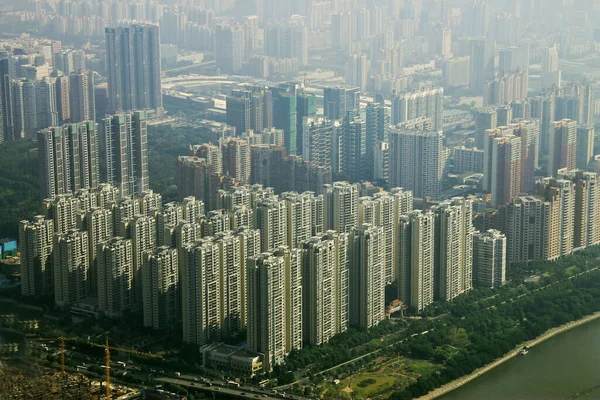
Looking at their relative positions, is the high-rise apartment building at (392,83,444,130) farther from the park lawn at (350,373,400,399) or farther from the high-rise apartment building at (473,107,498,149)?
the park lawn at (350,373,400,399)

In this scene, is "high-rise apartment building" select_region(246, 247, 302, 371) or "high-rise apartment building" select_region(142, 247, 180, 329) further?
"high-rise apartment building" select_region(142, 247, 180, 329)

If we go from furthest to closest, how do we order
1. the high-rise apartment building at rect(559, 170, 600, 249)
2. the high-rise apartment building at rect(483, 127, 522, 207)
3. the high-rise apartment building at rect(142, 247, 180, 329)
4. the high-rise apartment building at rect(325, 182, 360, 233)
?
the high-rise apartment building at rect(483, 127, 522, 207) → the high-rise apartment building at rect(559, 170, 600, 249) → the high-rise apartment building at rect(325, 182, 360, 233) → the high-rise apartment building at rect(142, 247, 180, 329)

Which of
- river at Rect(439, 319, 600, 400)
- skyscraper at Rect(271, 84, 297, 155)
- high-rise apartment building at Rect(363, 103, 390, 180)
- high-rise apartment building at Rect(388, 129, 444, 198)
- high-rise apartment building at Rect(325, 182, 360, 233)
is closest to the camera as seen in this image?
river at Rect(439, 319, 600, 400)

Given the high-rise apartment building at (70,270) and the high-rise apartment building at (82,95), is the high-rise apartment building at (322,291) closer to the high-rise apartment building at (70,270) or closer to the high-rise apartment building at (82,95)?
the high-rise apartment building at (70,270)

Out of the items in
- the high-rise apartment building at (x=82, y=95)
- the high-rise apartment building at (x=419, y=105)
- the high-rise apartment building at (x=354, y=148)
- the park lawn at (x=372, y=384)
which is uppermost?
the high-rise apartment building at (x=82, y=95)

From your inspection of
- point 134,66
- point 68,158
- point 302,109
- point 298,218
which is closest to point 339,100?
point 302,109

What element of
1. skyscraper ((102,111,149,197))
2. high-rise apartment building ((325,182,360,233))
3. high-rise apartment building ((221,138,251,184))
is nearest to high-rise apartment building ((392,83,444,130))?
high-rise apartment building ((221,138,251,184))

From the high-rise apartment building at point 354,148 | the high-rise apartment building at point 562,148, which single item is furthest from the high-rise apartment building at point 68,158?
the high-rise apartment building at point 562,148
